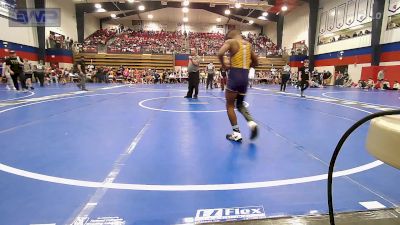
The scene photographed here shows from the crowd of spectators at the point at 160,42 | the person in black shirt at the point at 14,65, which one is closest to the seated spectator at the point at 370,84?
the crowd of spectators at the point at 160,42

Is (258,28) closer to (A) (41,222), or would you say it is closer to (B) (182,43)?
(B) (182,43)

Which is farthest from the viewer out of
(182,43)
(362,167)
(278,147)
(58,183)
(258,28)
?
(258,28)

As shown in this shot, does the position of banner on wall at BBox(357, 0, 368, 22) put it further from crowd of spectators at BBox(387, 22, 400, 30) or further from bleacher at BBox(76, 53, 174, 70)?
bleacher at BBox(76, 53, 174, 70)

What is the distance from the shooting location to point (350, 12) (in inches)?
937

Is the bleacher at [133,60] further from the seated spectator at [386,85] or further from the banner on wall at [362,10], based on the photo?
the seated spectator at [386,85]

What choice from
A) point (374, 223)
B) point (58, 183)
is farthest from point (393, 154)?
point (58, 183)

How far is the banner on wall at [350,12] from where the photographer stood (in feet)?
76.6

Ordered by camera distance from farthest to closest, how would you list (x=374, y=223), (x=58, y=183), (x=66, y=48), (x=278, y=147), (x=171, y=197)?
1. (x=66, y=48)
2. (x=278, y=147)
3. (x=58, y=183)
4. (x=171, y=197)
5. (x=374, y=223)

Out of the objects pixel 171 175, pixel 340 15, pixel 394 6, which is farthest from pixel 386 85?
pixel 171 175

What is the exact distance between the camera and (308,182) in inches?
103

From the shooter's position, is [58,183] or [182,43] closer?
[58,183]

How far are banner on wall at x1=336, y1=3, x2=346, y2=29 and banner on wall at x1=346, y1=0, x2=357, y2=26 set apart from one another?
57cm

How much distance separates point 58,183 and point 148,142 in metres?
1.61

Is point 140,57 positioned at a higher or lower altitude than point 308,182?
higher
